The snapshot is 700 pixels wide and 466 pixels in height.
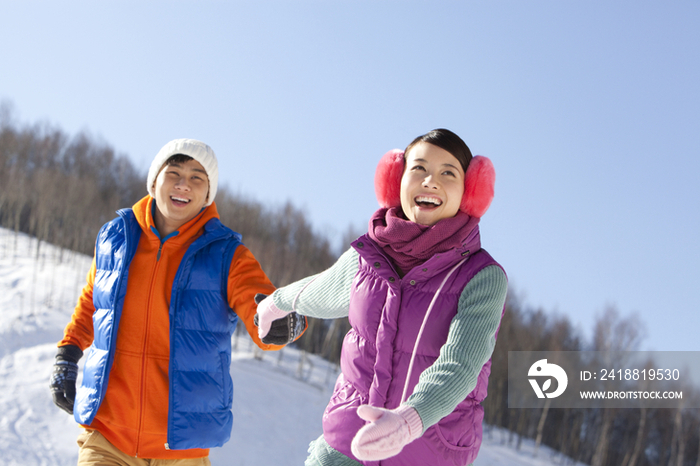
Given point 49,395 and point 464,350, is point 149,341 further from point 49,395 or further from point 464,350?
point 49,395

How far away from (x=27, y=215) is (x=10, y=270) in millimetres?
9840

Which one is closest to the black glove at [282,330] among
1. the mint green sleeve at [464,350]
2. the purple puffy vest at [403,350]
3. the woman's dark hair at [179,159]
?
the purple puffy vest at [403,350]

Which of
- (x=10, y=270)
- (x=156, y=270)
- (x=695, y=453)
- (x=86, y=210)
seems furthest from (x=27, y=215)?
(x=695, y=453)

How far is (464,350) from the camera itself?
1.74m

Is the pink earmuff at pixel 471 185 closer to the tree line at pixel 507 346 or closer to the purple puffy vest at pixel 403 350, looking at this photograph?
the purple puffy vest at pixel 403 350

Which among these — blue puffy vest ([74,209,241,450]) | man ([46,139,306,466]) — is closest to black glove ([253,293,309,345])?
man ([46,139,306,466])

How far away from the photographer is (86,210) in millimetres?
32094

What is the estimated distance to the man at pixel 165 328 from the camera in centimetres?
263

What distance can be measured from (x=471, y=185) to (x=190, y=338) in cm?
149

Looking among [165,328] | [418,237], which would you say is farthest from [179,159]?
[418,237]

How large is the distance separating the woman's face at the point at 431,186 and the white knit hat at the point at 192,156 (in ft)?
4.18

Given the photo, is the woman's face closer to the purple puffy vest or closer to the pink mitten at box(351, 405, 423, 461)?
the purple puffy vest

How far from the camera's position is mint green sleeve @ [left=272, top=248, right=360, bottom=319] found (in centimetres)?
225

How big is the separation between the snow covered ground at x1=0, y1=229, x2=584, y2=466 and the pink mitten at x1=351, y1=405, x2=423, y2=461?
7.62 metres
